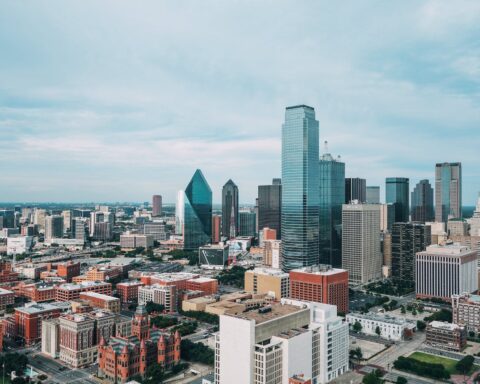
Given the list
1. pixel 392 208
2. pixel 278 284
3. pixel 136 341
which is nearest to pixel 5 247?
pixel 278 284

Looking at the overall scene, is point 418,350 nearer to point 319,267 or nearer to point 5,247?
point 319,267

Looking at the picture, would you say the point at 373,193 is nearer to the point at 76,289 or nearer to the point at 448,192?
the point at 448,192

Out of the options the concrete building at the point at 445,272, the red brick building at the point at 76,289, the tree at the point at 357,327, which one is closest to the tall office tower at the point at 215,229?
the red brick building at the point at 76,289

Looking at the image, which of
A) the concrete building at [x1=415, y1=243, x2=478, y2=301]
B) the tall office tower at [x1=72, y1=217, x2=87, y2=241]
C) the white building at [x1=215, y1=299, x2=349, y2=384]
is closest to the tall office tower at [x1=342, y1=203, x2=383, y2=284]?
the concrete building at [x1=415, y1=243, x2=478, y2=301]

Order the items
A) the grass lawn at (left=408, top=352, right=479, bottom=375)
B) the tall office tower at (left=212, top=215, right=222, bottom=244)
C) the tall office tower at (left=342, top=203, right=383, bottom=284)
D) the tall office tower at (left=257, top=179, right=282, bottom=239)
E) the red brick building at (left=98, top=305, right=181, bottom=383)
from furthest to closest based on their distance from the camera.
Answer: the tall office tower at (left=257, top=179, right=282, bottom=239), the tall office tower at (left=212, top=215, right=222, bottom=244), the tall office tower at (left=342, top=203, right=383, bottom=284), the grass lawn at (left=408, top=352, right=479, bottom=375), the red brick building at (left=98, top=305, right=181, bottom=383)

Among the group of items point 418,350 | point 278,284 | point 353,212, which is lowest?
point 418,350

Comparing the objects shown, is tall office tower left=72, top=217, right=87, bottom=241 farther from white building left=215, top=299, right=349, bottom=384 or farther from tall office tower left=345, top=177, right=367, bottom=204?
white building left=215, top=299, right=349, bottom=384

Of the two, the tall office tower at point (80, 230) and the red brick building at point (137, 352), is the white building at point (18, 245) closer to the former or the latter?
the tall office tower at point (80, 230)
